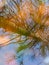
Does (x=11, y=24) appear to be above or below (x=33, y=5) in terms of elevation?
below

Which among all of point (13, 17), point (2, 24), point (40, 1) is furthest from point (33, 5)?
point (2, 24)

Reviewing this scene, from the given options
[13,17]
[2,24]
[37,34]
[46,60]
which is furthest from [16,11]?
[46,60]

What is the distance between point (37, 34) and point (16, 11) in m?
0.26

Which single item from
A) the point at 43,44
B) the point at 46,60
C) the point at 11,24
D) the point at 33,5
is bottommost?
the point at 46,60

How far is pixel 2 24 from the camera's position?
156 centimetres

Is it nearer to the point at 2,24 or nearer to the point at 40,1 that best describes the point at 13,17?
the point at 2,24

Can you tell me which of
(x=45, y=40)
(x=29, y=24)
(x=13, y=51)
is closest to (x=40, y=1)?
(x=29, y=24)

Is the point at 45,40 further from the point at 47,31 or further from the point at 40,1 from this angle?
the point at 40,1

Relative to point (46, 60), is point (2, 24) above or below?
above

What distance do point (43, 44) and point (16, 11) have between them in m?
0.36

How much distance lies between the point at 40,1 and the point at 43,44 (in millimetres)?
370

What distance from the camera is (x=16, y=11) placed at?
157 cm

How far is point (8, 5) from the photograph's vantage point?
1.58 m

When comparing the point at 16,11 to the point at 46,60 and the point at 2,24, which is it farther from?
the point at 46,60
